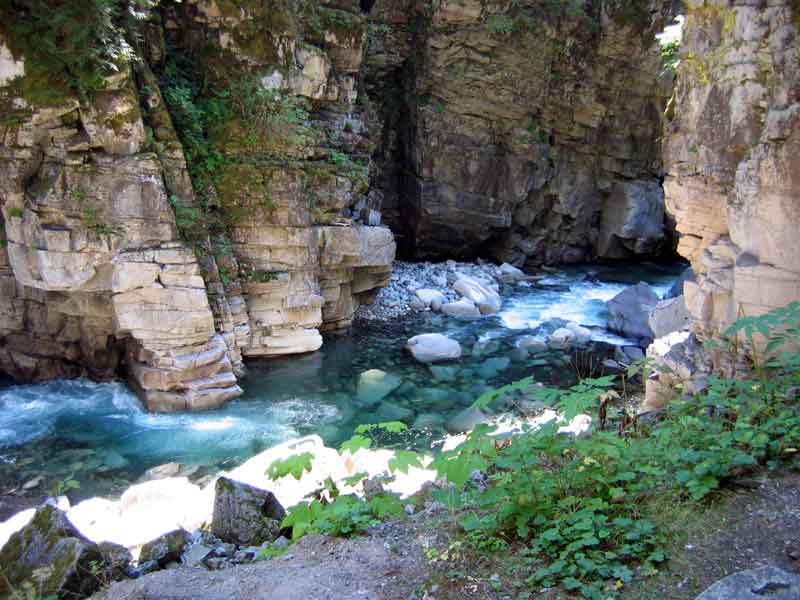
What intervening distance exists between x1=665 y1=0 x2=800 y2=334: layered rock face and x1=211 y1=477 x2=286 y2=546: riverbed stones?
4.57 metres

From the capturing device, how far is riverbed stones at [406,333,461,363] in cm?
1198

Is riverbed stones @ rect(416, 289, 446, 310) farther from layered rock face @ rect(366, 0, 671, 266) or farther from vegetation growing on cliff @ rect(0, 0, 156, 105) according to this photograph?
vegetation growing on cliff @ rect(0, 0, 156, 105)

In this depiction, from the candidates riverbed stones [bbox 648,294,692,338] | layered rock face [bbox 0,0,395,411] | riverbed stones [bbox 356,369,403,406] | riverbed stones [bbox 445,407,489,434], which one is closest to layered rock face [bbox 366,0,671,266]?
layered rock face [bbox 0,0,395,411]

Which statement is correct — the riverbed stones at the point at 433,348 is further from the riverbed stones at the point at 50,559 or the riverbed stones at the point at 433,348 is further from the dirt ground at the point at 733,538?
the dirt ground at the point at 733,538

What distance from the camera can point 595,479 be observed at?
3.11 meters

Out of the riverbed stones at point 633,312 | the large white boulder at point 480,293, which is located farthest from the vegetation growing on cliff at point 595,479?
the large white boulder at point 480,293

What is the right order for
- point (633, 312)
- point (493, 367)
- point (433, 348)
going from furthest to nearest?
point (633, 312) < point (433, 348) < point (493, 367)

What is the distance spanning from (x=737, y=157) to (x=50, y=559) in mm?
6676

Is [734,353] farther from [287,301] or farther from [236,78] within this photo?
[236,78]

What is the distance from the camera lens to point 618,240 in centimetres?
2061

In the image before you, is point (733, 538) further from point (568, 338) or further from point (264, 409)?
point (568, 338)

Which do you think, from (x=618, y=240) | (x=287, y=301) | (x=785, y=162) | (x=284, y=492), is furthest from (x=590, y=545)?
(x=618, y=240)

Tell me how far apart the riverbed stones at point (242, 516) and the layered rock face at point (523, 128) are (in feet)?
46.7

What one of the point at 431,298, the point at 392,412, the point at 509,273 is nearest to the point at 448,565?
the point at 392,412
